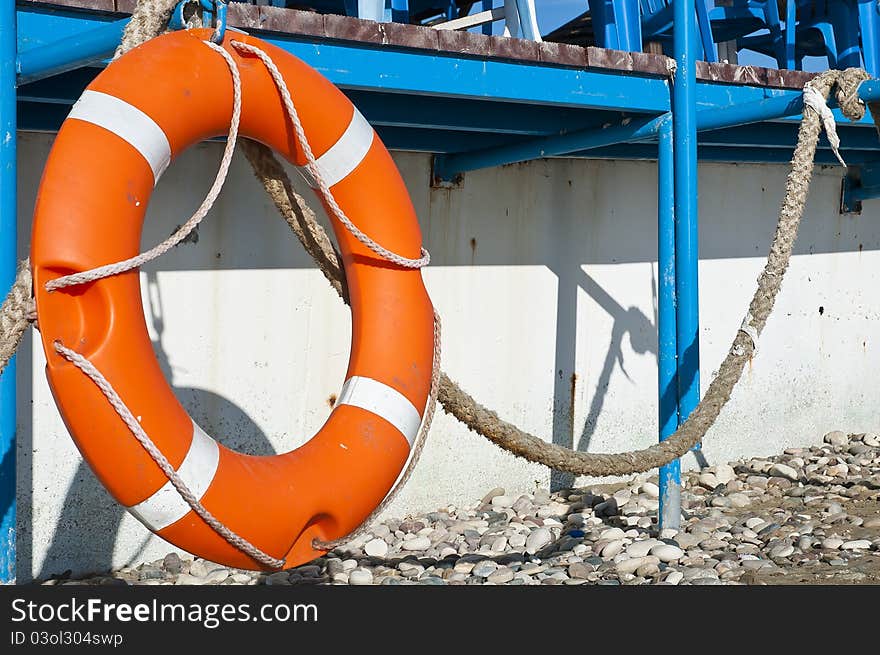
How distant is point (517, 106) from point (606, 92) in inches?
16.2

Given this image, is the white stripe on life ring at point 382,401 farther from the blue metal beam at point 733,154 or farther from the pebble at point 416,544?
the blue metal beam at point 733,154

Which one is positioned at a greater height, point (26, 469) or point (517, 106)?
point (517, 106)

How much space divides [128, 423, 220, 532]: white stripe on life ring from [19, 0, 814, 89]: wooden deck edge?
1227mm

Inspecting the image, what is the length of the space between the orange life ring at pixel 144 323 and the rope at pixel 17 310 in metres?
0.09

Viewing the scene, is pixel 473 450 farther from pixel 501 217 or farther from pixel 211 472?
pixel 211 472

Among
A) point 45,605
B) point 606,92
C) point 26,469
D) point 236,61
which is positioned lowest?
point 45,605

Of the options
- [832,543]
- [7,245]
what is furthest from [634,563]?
[7,245]

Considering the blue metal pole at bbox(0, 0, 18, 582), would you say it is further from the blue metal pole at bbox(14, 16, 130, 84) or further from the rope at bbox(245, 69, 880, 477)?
the rope at bbox(245, 69, 880, 477)

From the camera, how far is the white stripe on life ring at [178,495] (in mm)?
1854

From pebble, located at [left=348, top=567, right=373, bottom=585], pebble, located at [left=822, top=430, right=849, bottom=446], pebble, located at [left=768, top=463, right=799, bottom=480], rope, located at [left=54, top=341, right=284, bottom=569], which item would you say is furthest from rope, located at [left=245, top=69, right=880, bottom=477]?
pebble, located at [left=822, top=430, right=849, bottom=446]

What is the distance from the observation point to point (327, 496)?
2078mm

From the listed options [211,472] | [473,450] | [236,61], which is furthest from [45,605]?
[473,450]

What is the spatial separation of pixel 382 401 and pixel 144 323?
0.55 m

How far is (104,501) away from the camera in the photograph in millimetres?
3480
